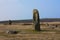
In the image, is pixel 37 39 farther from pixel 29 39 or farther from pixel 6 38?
pixel 6 38

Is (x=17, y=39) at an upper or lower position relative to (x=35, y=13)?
lower

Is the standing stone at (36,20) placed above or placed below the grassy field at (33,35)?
above

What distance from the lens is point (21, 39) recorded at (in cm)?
1817

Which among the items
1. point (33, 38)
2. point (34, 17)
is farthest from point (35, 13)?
point (33, 38)

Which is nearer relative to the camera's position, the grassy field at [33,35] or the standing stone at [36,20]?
the grassy field at [33,35]

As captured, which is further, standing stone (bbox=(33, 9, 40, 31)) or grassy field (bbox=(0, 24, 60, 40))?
standing stone (bbox=(33, 9, 40, 31))

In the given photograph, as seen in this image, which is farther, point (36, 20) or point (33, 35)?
point (36, 20)

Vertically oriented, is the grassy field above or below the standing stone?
below

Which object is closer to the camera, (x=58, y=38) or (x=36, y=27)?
(x=58, y=38)

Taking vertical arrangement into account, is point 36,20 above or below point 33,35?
above

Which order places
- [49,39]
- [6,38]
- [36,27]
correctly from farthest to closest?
[36,27]
[6,38]
[49,39]

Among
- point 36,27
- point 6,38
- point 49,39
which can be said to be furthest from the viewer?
point 36,27

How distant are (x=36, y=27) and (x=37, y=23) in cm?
44

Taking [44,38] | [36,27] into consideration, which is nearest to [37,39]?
[44,38]
